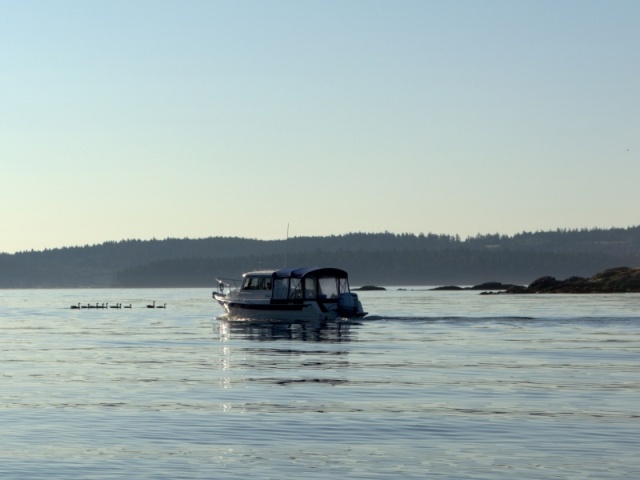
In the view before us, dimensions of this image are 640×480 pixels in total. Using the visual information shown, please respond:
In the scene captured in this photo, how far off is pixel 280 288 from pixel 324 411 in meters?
60.8

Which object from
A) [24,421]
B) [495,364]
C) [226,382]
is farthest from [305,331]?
[24,421]

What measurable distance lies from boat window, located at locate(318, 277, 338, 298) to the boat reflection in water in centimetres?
215

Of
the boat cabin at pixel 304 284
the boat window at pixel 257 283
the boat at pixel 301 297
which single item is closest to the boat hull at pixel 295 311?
the boat at pixel 301 297

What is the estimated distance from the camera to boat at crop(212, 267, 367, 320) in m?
91.8

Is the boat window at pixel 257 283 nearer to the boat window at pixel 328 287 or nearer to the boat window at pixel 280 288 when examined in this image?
the boat window at pixel 280 288

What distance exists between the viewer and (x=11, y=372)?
47938 mm

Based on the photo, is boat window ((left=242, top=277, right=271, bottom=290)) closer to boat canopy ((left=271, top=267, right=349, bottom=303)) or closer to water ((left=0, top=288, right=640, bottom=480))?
boat canopy ((left=271, top=267, right=349, bottom=303))

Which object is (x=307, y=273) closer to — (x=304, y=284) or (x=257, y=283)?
(x=304, y=284)

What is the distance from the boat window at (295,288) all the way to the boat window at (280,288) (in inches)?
13.9

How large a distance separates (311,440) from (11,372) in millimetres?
23641

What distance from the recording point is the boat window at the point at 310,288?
305ft

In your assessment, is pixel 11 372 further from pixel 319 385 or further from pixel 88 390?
pixel 319 385

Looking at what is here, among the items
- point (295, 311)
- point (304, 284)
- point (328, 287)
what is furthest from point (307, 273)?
point (295, 311)

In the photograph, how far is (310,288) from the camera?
93625 mm
